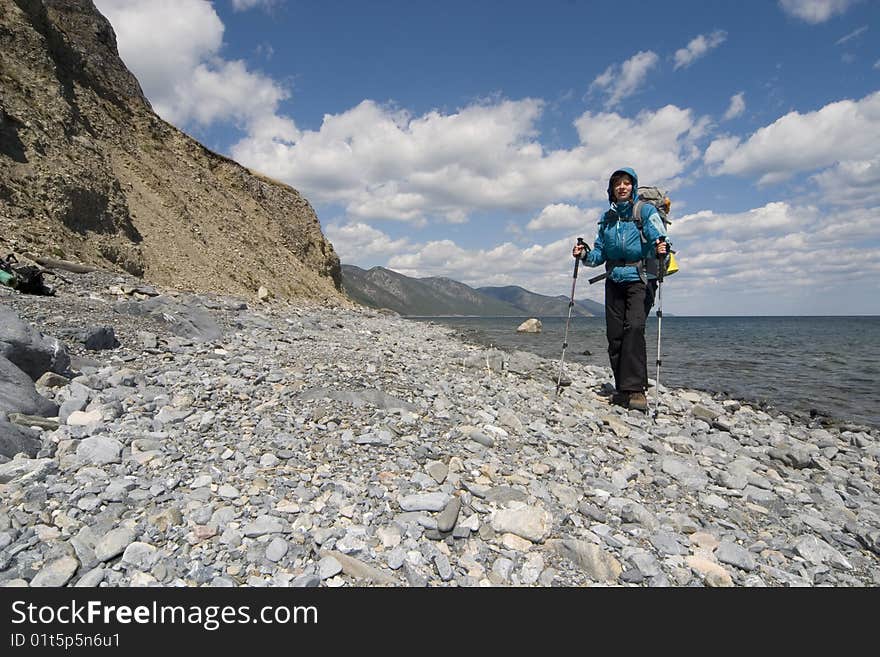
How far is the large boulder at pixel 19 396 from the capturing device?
4395 mm

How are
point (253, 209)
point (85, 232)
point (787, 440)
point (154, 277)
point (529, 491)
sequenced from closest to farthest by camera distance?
point (529, 491), point (787, 440), point (85, 232), point (154, 277), point (253, 209)

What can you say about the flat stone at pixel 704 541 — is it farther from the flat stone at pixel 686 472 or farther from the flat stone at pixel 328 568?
the flat stone at pixel 328 568

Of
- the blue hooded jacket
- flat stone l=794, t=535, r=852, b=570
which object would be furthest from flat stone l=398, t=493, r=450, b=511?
the blue hooded jacket

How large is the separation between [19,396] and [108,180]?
2181 cm

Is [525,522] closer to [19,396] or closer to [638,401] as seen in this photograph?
[19,396]

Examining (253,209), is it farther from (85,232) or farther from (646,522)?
(646,522)

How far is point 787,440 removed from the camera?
30.1 feet

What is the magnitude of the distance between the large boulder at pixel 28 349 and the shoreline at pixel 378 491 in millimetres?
337

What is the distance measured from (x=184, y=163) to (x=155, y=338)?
3090 centimetres

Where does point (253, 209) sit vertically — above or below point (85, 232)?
above

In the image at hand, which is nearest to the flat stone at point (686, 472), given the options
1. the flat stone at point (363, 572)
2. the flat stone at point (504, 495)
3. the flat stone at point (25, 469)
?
the flat stone at point (504, 495)

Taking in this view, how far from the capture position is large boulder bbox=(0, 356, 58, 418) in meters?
4.39

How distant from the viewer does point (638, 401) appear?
870 centimetres

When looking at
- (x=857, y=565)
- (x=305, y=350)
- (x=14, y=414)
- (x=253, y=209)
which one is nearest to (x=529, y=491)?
(x=857, y=565)
